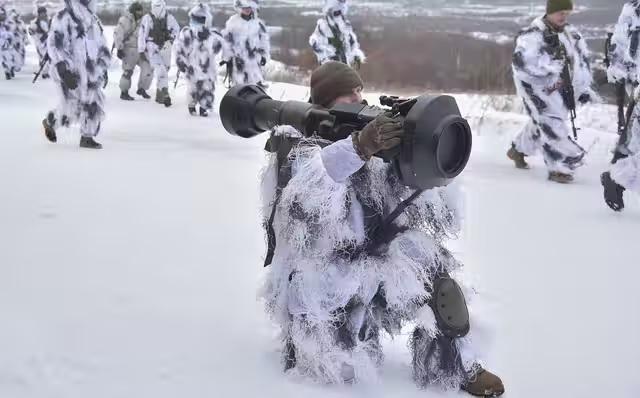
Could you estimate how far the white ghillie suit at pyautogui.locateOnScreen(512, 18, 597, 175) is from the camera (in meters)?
5.57

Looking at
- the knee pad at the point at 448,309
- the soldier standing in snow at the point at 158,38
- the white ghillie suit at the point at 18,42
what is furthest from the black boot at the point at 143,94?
the knee pad at the point at 448,309

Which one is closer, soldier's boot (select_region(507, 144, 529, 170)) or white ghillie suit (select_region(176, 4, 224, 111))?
soldier's boot (select_region(507, 144, 529, 170))

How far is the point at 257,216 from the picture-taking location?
4598mm

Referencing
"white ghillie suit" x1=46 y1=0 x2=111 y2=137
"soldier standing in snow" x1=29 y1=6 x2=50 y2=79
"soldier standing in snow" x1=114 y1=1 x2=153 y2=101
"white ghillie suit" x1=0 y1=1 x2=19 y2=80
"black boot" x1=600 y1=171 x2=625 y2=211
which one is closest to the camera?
"black boot" x1=600 y1=171 x2=625 y2=211

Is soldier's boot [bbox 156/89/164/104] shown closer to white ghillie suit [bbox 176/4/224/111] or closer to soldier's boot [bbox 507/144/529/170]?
white ghillie suit [bbox 176/4/224/111]

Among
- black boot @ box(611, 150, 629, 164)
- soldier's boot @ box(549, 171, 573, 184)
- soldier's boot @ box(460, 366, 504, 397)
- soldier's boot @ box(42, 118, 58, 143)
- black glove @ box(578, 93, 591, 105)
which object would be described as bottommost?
soldier's boot @ box(549, 171, 573, 184)

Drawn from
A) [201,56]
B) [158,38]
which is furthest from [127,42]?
[201,56]

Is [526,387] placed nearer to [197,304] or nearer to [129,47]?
[197,304]

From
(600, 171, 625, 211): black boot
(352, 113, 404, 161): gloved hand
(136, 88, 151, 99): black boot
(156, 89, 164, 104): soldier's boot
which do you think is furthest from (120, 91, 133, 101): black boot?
(352, 113, 404, 161): gloved hand

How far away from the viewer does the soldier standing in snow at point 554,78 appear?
18.2ft

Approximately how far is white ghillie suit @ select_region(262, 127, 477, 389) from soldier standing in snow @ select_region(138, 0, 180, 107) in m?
8.47

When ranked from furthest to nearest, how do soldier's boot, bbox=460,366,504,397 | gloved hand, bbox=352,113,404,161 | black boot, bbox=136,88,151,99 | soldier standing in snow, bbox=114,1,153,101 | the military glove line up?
1. black boot, bbox=136,88,151,99
2. soldier standing in snow, bbox=114,1,153,101
3. the military glove
4. soldier's boot, bbox=460,366,504,397
5. gloved hand, bbox=352,113,404,161

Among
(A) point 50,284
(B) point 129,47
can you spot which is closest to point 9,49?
(B) point 129,47

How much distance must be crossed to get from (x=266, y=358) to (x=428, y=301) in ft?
2.07
